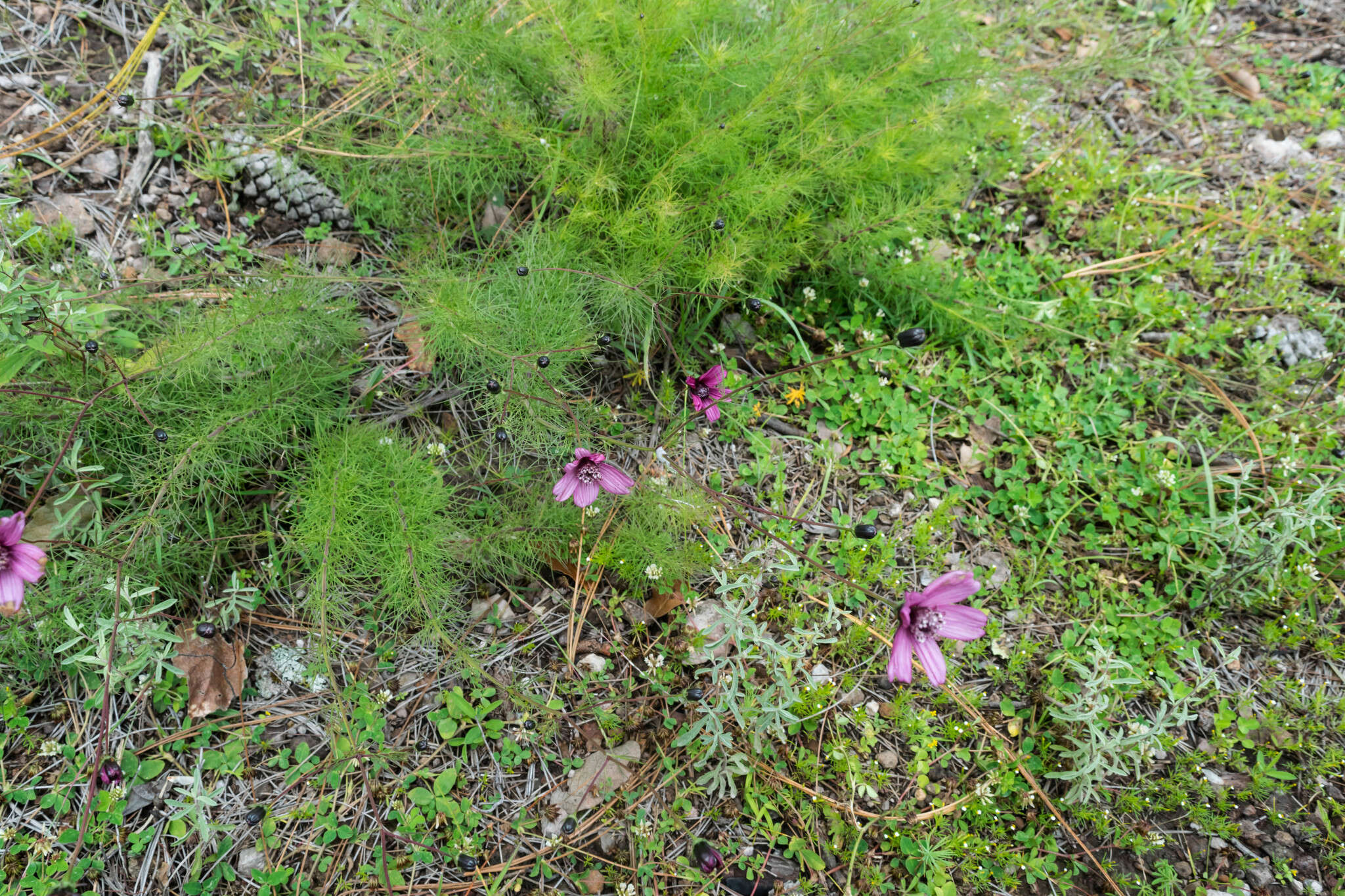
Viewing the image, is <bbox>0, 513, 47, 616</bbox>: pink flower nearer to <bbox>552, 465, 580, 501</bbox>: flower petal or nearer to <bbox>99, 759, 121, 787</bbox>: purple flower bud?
<bbox>99, 759, 121, 787</bbox>: purple flower bud

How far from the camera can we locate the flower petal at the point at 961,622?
1.89 metres

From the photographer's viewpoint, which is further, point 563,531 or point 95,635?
point 563,531

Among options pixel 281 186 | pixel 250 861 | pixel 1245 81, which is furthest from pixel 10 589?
pixel 1245 81

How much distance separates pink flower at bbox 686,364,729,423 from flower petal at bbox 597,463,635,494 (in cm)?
37

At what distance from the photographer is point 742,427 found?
262 centimetres

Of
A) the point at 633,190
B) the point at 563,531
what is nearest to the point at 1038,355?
the point at 633,190

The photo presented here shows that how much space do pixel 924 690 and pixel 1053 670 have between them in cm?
41

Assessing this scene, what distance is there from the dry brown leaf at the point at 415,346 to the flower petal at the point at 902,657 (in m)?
1.73

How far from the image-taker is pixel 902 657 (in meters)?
1.83

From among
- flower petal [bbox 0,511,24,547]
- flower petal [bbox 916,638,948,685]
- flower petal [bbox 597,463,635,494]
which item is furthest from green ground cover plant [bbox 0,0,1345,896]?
flower petal [bbox 0,511,24,547]

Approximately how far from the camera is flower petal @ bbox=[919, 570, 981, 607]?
1.78 m

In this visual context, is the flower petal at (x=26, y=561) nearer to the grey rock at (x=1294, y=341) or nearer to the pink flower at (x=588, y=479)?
the pink flower at (x=588, y=479)

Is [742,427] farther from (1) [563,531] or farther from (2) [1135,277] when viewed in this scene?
(2) [1135,277]

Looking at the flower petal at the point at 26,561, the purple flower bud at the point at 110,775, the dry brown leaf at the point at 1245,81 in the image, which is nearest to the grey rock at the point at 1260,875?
the purple flower bud at the point at 110,775
